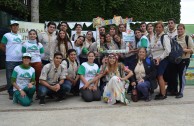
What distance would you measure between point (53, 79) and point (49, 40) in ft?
3.60

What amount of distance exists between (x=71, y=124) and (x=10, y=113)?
1.52 m

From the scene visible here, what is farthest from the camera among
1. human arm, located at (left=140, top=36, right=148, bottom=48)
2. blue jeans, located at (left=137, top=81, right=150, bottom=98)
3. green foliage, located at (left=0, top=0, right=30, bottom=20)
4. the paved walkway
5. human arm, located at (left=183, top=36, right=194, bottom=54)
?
green foliage, located at (left=0, top=0, right=30, bottom=20)

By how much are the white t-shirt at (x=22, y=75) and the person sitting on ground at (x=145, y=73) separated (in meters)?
2.36

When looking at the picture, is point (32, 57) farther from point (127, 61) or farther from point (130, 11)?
point (130, 11)

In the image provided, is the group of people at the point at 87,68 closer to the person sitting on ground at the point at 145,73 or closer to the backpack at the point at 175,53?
the person sitting on ground at the point at 145,73

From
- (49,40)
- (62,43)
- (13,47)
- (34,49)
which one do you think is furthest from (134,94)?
(13,47)

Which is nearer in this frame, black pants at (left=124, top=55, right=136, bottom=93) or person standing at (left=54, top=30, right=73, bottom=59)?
person standing at (left=54, top=30, right=73, bottom=59)

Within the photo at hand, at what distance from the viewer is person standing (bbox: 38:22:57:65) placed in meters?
6.79

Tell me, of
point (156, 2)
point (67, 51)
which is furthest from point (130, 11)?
point (67, 51)

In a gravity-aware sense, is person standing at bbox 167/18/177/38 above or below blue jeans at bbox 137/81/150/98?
Answer: above

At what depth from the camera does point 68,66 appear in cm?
684

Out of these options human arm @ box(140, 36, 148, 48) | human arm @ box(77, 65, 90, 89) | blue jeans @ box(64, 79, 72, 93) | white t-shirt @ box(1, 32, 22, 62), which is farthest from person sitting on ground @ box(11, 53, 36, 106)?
human arm @ box(140, 36, 148, 48)

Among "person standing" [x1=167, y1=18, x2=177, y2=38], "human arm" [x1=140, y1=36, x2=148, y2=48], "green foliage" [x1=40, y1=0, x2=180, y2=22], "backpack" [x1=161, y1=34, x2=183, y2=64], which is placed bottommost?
"backpack" [x1=161, y1=34, x2=183, y2=64]

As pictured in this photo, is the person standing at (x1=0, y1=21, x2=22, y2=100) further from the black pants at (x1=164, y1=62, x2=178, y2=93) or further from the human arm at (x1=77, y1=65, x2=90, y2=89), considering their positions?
the black pants at (x1=164, y1=62, x2=178, y2=93)
